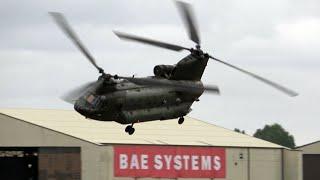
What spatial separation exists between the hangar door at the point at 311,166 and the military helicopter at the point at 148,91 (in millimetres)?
59159

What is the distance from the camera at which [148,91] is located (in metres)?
65.1

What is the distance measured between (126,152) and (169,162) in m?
5.52

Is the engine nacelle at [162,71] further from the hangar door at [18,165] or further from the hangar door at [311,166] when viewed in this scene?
the hangar door at [311,166]

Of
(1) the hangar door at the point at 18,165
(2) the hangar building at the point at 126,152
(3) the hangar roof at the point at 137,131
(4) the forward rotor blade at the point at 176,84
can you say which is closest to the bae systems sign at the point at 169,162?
(2) the hangar building at the point at 126,152

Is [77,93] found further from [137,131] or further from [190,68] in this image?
[137,131]

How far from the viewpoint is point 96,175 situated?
10031 cm

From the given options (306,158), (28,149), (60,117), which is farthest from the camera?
(306,158)

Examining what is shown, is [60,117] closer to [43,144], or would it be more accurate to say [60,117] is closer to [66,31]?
[43,144]

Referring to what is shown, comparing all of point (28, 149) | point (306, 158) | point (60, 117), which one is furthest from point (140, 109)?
point (306, 158)

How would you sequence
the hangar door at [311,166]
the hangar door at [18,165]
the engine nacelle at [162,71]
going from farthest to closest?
the hangar door at [311,166]
the hangar door at [18,165]
the engine nacelle at [162,71]

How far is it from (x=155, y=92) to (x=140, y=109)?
174 centimetres

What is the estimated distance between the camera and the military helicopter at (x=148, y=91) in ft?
207

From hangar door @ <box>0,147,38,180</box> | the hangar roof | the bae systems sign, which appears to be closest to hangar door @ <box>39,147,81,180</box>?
the hangar roof

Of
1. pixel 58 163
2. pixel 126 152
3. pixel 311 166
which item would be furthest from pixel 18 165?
pixel 311 166
